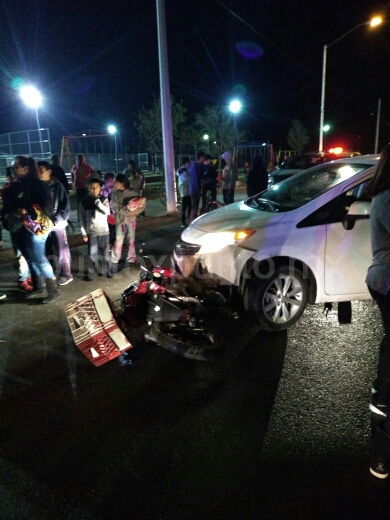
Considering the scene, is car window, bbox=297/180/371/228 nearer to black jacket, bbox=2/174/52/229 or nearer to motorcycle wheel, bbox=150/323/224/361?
motorcycle wheel, bbox=150/323/224/361

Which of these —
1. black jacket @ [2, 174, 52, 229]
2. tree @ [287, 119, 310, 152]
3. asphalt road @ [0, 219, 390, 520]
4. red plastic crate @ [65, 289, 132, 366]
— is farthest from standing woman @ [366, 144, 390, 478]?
tree @ [287, 119, 310, 152]

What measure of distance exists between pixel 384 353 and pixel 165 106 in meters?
11.8

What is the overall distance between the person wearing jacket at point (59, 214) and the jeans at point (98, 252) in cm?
37

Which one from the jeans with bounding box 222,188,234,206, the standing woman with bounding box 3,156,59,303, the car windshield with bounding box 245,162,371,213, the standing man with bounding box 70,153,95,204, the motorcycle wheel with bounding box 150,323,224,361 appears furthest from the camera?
the jeans with bounding box 222,188,234,206

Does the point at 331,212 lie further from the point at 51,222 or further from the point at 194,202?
the point at 194,202

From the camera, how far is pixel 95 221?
6508 millimetres

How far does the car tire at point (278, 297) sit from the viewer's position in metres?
4.48

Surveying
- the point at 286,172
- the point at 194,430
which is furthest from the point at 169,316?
the point at 286,172

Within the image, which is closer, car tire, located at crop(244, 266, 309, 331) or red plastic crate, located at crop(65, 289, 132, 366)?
red plastic crate, located at crop(65, 289, 132, 366)

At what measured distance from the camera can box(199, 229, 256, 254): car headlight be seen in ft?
14.9

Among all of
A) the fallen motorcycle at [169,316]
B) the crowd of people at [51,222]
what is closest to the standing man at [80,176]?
the crowd of people at [51,222]

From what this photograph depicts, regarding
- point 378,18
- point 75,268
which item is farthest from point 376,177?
point 378,18

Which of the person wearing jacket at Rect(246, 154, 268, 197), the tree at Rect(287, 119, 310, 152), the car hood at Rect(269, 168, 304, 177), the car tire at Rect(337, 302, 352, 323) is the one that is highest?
the tree at Rect(287, 119, 310, 152)

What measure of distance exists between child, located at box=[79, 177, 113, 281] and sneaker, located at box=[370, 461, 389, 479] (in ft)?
16.7
